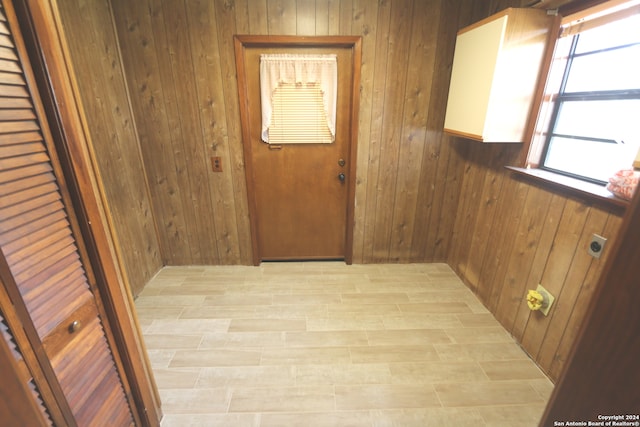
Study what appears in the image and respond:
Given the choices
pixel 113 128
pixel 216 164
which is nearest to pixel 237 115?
pixel 216 164

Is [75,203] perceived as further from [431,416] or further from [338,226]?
[338,226]

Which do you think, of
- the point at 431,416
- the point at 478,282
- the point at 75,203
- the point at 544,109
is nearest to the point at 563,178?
the point at 544,109

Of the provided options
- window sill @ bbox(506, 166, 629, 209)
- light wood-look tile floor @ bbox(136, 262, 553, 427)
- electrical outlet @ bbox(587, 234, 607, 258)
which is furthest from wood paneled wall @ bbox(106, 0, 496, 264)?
electrical outlet @ bbox(587, 234, 607, 258)

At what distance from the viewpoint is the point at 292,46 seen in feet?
7.30

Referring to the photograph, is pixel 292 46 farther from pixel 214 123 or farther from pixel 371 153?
pixel 371 153

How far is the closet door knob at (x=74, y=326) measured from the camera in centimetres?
91

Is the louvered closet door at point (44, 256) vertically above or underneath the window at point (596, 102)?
underneath

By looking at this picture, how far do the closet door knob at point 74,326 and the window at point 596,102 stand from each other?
2.38 m

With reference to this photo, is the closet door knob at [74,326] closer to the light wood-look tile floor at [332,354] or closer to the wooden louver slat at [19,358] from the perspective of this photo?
the wooden louver slat at [19,358]

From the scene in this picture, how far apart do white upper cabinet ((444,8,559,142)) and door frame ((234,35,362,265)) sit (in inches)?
31.5

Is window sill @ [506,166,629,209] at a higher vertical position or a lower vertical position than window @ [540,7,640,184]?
lower

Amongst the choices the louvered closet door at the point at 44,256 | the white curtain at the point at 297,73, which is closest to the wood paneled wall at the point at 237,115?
the white curtain at the point at 297,73

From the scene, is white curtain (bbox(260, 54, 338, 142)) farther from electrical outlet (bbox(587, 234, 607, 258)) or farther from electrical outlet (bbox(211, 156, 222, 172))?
electrical outlet (bbox(587, 234, 607, 258))

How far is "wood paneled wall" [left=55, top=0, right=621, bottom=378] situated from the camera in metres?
1.79
